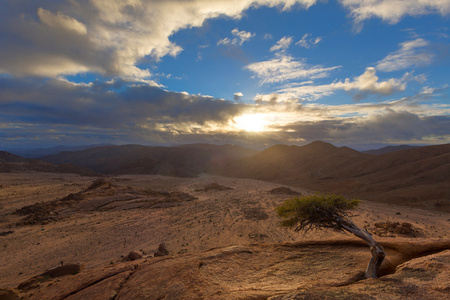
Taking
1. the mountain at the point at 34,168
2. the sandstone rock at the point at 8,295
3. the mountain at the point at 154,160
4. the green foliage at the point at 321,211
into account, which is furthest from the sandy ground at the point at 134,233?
the mountain at the point at 154,160

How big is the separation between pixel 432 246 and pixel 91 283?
12413 millimetres

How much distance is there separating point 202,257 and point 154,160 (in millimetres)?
97483

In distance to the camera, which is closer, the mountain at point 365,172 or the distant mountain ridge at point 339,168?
the mountain at point 365,172

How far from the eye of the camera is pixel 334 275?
651 cm

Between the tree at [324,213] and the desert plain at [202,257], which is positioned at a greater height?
the tree at [324,213]

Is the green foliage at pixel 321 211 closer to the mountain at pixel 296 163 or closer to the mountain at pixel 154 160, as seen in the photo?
the mountain at pixel 296 163

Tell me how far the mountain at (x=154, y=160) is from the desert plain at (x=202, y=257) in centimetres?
6313

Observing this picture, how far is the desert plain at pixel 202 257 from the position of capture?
5617 mm

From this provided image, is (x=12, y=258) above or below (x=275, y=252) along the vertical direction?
below

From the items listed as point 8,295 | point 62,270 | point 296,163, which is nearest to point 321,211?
point 8,295

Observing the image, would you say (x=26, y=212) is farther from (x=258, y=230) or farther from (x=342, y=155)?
(x=342, y=155)

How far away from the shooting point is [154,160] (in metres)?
99.8

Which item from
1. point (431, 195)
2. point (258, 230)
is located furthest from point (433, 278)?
point (431, 195)

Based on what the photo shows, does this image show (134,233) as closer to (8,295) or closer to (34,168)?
(8,295)
